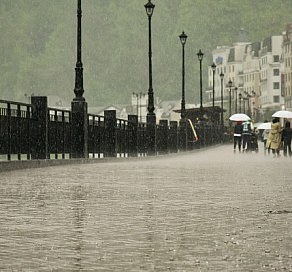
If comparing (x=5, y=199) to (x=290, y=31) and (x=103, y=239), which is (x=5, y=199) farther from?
(x=290, y=31)

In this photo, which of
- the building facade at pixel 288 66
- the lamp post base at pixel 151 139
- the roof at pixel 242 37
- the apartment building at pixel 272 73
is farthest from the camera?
the roof at pixel 242 37

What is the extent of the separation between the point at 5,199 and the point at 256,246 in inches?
208

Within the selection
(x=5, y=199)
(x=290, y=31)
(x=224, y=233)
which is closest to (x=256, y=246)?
(x=224, y=233)

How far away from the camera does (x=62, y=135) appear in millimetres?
23750

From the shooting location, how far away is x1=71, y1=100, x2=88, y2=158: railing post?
2486cm

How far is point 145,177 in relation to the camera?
1730cm

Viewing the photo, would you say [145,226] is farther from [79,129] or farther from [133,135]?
[133,135]

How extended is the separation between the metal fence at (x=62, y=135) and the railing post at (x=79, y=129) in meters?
0.16

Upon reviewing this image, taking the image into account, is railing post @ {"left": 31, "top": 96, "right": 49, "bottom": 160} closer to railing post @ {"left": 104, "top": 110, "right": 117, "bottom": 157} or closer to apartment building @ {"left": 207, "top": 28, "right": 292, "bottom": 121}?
railing post @ {"left": 104, "top": 110, "right": 117, "bottom": 157}

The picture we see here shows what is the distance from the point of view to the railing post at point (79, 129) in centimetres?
2486

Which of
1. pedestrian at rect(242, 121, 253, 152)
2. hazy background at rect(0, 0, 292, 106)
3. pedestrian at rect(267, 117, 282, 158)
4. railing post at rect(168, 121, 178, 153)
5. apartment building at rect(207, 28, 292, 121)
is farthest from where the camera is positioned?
hazy background at rect(0, 0, 292, 106)

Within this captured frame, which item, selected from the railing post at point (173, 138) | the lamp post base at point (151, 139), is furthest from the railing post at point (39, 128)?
the railing post at point (173, 138)

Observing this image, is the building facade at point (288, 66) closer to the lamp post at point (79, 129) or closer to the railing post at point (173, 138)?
the railing post at point (173, 138)

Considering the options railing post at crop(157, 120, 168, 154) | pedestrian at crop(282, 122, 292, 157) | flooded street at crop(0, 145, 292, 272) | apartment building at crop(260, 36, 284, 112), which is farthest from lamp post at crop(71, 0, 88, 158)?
apartment building at crop(260, 36, 284, 112)
